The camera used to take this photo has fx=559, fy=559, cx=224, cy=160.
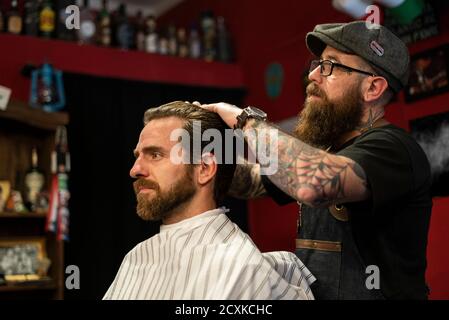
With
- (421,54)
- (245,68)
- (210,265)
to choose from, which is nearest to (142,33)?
(245,68)

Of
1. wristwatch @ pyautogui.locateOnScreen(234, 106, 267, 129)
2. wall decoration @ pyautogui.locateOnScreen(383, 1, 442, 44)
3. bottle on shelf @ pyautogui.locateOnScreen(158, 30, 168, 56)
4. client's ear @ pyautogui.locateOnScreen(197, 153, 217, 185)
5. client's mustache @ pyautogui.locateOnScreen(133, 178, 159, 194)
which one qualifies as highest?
bottle on shelf @ pyautogui.locateOnScreen(158, 30, 168, 56)

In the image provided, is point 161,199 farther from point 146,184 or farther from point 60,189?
point 60,189

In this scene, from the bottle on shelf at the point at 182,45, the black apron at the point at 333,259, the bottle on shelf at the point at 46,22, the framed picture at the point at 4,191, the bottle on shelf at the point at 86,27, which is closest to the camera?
the black apron at the point at 333,259

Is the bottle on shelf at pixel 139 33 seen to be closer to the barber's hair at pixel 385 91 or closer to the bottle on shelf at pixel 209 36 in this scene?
the bottle on shelf at pixel 209 36

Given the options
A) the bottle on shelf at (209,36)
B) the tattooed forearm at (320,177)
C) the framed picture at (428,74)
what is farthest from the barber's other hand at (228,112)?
the bottle on shelf at (209,36)

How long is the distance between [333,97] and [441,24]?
169 cm

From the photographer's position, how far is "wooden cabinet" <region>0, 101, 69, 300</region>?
3.68 metres

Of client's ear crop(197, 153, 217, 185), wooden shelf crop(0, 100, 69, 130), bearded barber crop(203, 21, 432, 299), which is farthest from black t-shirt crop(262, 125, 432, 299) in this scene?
wooden shelf crop(0, 100, 69, 130)

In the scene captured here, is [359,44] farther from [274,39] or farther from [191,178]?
[274,39]

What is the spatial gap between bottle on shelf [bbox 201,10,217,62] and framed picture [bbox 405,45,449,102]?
201 cm

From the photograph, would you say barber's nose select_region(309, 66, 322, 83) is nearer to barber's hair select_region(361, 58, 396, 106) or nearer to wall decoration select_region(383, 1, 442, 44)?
barber's hair select_region(361, 58, 396, 106)

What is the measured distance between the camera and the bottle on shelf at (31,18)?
4.21 meters

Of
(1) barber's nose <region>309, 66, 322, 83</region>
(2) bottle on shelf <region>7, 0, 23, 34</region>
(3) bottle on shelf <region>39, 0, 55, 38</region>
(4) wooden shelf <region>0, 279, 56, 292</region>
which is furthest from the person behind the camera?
(3) bottle on shelf <region>39, 0, 55, 38</region>

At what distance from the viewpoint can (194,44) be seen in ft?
15.9
